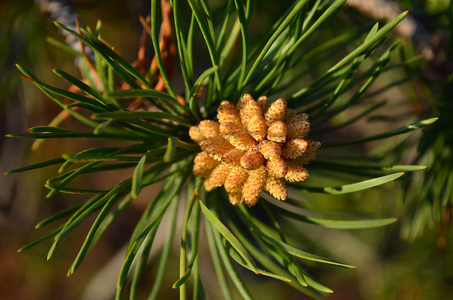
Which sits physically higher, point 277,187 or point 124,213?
point 124,213

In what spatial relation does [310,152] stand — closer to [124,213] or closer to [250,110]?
[250,110]

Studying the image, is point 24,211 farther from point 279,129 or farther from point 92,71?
point 279,129

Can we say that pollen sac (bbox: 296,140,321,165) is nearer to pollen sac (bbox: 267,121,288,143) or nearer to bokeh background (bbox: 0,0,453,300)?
pollen sac (bbox: 267,121,288,143)

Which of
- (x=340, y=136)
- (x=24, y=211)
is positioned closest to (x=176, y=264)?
(x=24, y=211)

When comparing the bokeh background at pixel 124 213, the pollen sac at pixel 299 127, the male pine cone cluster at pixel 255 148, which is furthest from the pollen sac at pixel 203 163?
the bokeh background at pixel 124 213

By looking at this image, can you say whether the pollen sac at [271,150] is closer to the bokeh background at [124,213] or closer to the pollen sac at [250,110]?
the pollen sac at [250,110]

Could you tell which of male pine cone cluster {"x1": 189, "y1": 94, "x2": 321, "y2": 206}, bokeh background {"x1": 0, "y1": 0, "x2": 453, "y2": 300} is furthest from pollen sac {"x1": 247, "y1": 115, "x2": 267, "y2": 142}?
bokeh background {"x1": 0, "y1": 0, "x2": 453, "y2": 300}

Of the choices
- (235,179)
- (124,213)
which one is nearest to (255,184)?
(235,179)

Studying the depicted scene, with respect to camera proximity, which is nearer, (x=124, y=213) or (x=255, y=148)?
(x=255, y=148)
